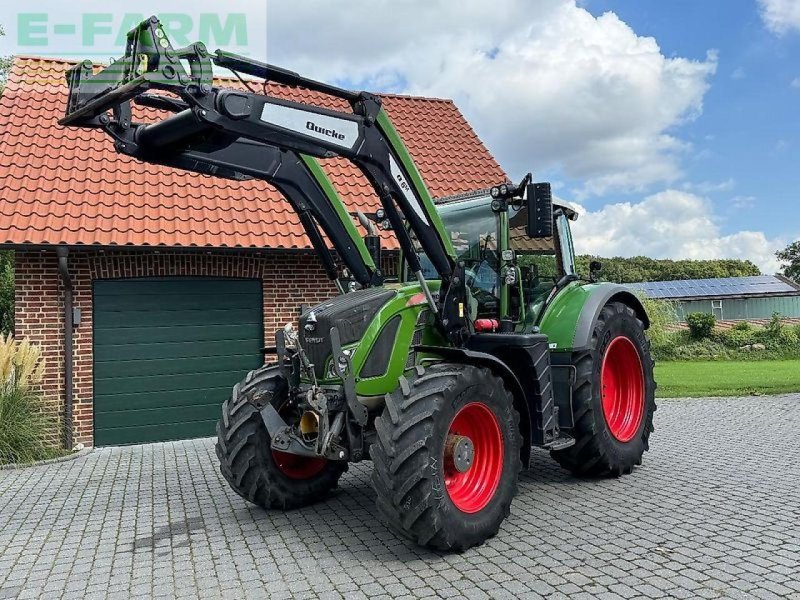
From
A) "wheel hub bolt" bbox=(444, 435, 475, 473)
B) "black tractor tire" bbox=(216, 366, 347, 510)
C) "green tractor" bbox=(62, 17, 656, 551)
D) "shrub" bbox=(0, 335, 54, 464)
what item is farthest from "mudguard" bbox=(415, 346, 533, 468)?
"shrub" bbox=(0, 335, 54, 464)

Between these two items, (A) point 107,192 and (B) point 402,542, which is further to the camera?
(A) point 107,192

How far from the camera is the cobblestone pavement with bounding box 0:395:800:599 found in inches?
151

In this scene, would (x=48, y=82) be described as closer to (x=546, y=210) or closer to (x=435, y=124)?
(x=435, y=124)

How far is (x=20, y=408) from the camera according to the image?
7930 millimetres

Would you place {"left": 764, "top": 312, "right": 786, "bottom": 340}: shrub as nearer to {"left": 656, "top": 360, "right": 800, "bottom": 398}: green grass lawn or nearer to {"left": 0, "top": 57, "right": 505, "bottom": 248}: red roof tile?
{"left": 656, "top": 360, "right": 800, "bottom": 398}: green grass lawn

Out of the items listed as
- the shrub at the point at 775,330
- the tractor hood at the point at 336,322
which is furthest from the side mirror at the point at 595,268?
the shrub at the point at 775,330

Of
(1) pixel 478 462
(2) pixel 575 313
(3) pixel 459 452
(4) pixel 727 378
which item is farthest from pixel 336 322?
(4) pixel 727 378

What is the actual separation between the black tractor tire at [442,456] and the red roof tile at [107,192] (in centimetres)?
513

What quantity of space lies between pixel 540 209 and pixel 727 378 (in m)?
11.9

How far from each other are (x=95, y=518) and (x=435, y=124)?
9.91 meters

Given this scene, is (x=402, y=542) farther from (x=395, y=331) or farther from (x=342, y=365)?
(x=395, y=331)

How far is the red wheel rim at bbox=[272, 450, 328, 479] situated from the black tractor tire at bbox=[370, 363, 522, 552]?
132 centimetres

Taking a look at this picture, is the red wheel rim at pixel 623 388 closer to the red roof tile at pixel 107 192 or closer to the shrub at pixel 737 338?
the red roof tile at pixel 107 192

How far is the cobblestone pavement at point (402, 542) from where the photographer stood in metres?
3.84
